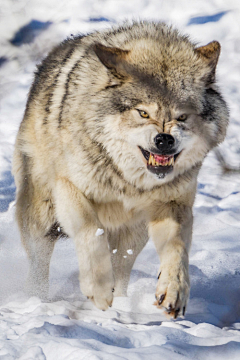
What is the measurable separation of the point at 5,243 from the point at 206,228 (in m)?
2.44

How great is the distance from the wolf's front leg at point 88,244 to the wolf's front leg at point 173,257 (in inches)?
15.1

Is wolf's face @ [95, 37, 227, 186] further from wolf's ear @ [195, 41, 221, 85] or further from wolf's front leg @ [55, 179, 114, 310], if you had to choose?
wolf's front leg @ [55, 179, 114, 310]

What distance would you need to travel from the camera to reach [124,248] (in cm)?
393

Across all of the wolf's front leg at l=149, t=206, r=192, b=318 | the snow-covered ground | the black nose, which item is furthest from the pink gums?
the wolf's front leg at l=149, t=206, r=192, b=318

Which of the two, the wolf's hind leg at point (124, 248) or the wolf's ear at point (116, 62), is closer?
the wolf's ear at point (116, 62)

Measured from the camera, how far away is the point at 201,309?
11.3 feet

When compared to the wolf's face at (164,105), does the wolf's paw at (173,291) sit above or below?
below

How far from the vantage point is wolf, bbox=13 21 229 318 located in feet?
9.00

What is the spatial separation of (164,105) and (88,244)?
1.06m

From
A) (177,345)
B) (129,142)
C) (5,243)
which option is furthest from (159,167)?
(5,243)

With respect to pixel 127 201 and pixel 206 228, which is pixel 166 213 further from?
pixel 206 228

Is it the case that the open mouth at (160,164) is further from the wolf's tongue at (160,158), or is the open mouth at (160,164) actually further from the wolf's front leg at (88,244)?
the wolf's front leg at (88,244)

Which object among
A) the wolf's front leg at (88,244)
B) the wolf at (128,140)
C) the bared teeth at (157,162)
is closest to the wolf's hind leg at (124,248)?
the wolf at (128,140)

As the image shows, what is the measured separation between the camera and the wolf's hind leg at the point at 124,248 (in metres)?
3.81
